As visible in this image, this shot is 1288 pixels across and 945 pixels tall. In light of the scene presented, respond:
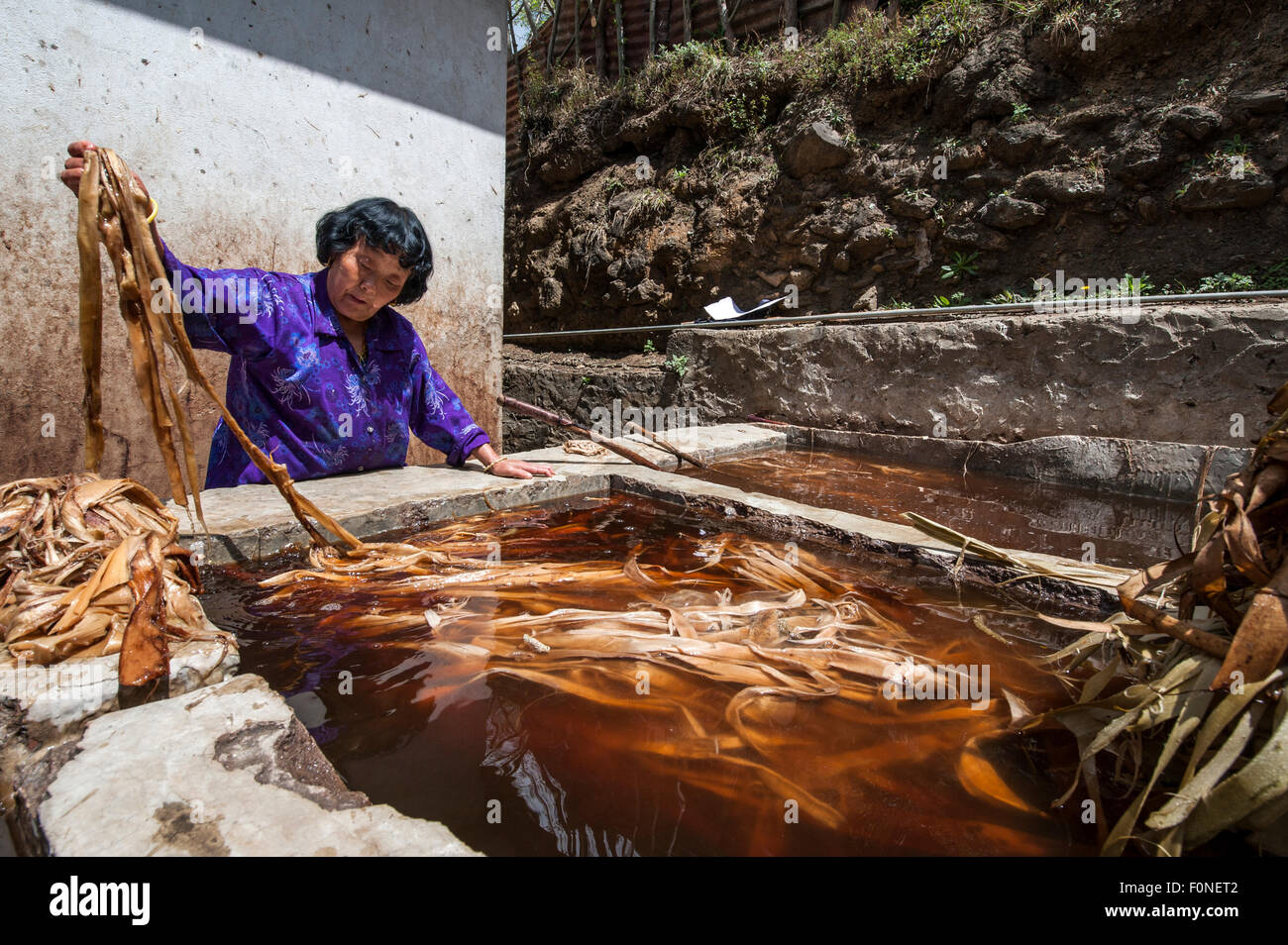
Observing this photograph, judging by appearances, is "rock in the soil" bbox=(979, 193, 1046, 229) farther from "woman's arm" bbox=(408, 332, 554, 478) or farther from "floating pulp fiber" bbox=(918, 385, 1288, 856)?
"floating pulp fiber" bbox=(918, 385, 1288, 856)

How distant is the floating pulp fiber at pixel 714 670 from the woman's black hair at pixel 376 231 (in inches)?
44.7

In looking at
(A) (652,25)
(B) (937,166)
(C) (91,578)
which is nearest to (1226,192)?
(B) (937,166)

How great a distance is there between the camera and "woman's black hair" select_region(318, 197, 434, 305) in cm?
230

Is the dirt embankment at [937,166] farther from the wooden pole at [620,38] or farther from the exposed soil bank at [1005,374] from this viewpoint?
the exposed soil bank at [1005,374]

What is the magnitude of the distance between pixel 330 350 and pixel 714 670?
199 centimetres

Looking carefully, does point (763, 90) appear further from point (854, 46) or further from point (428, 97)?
point (428, 97)

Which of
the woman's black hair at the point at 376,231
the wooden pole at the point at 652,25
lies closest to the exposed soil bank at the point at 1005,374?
the woman's black hair at the point at 376,231

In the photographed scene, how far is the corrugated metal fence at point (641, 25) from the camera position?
8.81 metres

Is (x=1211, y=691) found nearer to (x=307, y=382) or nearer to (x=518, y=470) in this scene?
(x=518, y=470)

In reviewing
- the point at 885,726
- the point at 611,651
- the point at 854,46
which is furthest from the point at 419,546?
the point at 854,46

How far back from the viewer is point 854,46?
7.73m

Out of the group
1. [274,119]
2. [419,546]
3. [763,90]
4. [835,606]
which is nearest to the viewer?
[835,606]
